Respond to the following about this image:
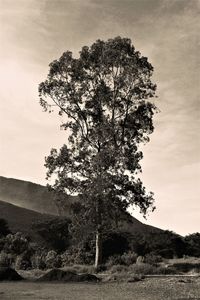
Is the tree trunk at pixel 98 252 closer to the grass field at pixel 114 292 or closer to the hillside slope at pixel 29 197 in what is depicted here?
the grass field at pixel 114 292

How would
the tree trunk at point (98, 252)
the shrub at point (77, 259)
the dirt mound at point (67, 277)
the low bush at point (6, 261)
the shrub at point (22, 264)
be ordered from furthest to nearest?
the shrub at point (77, 259)
the low bush at point (6, 261)
the shrub at point (22, 264)
the tree trunk at point (98, 252)
the dirt mound at point (67, 277)

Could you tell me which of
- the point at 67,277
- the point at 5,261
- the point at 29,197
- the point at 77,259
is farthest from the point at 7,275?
the point at 29,197

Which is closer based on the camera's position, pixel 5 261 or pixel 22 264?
pixel 22 264

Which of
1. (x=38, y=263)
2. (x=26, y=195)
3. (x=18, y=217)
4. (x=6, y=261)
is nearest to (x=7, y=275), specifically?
(x=38, y=263)

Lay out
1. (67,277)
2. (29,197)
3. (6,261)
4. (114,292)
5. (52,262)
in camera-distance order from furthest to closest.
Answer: (29,197) < (6,261) < (52,262) < (67,277) < (114,292)

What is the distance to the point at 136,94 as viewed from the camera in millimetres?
33688

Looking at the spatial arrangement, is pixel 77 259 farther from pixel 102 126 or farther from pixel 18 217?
pixel 18 217

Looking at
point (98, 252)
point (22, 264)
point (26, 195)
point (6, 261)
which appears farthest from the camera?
point (26, 195)

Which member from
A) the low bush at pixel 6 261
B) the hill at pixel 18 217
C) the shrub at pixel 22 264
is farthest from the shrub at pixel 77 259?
the hill at pixel 18 217

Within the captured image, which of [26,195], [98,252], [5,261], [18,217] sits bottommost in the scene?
[5,261]

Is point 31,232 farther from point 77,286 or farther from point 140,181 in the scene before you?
point 77,286

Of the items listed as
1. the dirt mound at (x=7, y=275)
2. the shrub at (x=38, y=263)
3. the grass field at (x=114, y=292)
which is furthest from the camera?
the shrub at (x=38, y=263)

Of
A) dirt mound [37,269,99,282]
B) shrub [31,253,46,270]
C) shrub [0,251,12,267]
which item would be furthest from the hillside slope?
dirt mound [37,269,99,282]

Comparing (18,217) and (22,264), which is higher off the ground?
(18,217)
